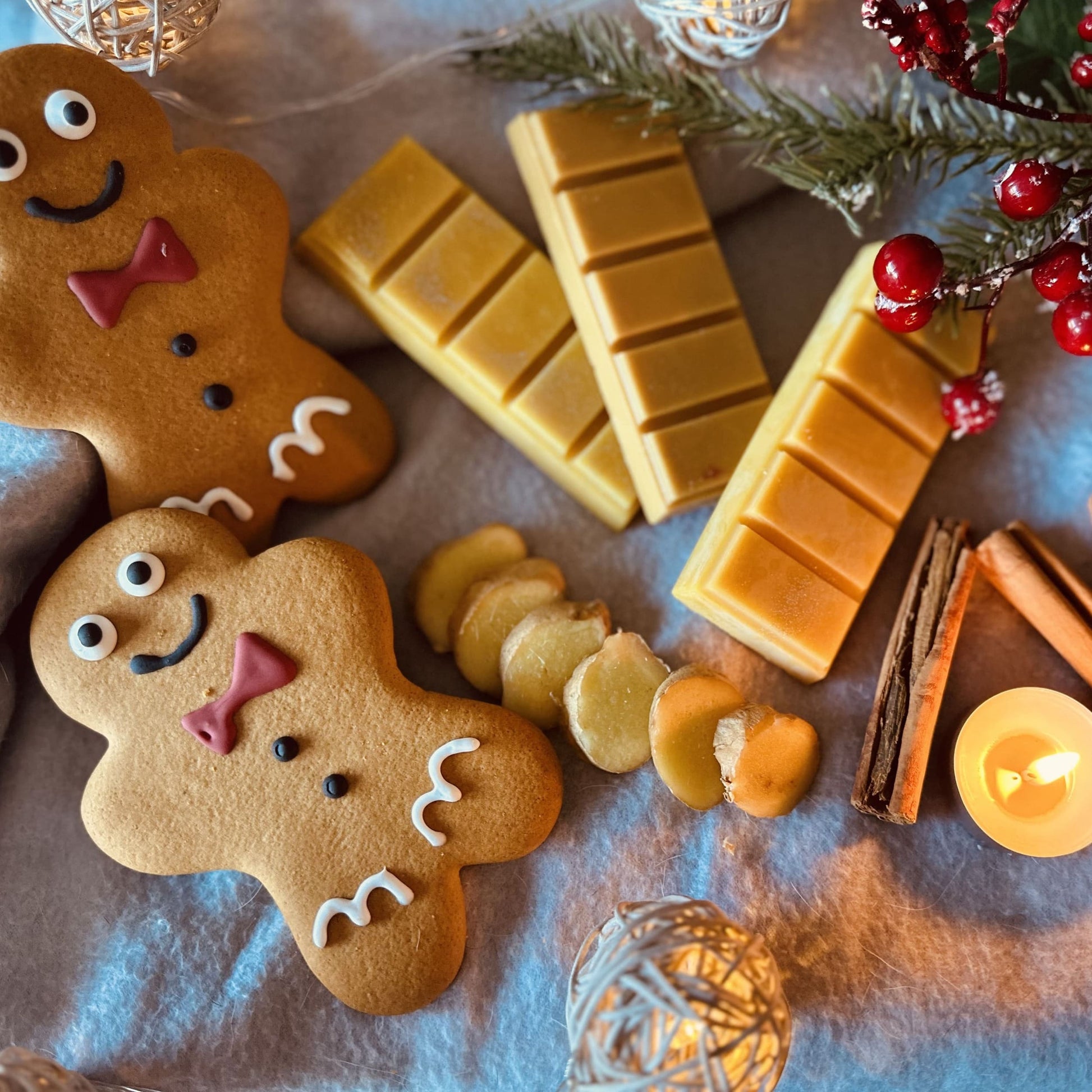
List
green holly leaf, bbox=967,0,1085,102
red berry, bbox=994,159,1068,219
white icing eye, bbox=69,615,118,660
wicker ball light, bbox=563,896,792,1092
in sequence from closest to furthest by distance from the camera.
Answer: wicker ball light, bbox=563,896,792,1092 → red berry, bbox=994,159,1068,219 → white icing eye, bbox=69,615,118,660 → green holly leaf, bbox=967,0,1085,102

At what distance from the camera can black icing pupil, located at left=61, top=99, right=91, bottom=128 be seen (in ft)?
3.28

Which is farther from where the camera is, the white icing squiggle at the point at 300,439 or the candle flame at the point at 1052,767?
the white icing squiggle at the point at 300,439

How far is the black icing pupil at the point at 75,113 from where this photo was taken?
100 cm

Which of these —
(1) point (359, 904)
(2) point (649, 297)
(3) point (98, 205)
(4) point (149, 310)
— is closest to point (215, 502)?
(4) point (149, 310)

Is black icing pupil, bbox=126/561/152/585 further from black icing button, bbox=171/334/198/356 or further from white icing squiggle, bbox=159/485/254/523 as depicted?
black icing button, bbox=171/334/198/356

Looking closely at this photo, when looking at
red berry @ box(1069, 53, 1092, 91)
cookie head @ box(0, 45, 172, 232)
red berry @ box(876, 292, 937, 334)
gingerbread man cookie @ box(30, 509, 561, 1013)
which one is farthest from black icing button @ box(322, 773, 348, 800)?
red berry @ box(1069, 53, 1092, 91)

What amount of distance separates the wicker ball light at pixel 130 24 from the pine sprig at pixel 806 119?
1.33 ft

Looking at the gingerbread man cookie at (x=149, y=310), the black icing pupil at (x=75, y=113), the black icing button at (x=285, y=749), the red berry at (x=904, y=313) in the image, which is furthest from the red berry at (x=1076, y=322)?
the black icing pupil at (x=75, y=113)

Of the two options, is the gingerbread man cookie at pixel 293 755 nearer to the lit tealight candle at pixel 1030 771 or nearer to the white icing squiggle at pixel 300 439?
the white icing squiggle at pixel 300 439

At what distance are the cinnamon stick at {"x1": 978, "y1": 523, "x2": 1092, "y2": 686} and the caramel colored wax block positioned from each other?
13.2 inches

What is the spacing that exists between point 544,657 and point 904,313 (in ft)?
1.78

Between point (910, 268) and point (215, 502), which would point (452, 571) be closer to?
point (215, 502)

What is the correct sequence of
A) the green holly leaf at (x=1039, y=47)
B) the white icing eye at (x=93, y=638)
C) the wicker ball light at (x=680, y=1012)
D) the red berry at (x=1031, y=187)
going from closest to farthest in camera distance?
the wicker ball light at (x=680, y=1012), the red berry at (x=1031, y=187), the white icing eye at (x=93, y=638), the green holly leaf at (x=1039, y=47)

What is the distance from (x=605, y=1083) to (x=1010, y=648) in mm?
709
